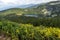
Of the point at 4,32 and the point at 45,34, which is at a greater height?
the point at 4,32

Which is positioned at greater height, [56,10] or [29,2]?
[29,2]

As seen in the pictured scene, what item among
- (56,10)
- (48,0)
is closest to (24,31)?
(56,10)

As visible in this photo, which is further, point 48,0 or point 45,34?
point 48,0

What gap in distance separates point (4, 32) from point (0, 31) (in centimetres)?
22

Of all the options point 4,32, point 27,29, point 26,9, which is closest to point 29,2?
point 26,9

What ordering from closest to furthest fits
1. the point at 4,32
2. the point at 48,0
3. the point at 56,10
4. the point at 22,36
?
1. the point at 4,32
2. the point at 22,36
3. the point at 56,10
4. the point at 48,0

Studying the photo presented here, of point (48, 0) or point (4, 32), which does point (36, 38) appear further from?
point (48, 0)

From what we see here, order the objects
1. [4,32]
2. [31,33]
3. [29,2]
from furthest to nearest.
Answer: [29,2] → [31,33] → [4,32]

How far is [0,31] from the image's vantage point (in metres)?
10.6

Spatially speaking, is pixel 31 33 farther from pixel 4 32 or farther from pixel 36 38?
pixel 4 32

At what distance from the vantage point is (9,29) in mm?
11758

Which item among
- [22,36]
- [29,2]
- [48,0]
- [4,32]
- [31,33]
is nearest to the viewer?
[4,32]

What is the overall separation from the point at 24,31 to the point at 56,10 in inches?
620

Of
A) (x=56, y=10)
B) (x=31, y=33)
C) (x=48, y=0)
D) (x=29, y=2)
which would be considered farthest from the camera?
(x=48, y=0)
